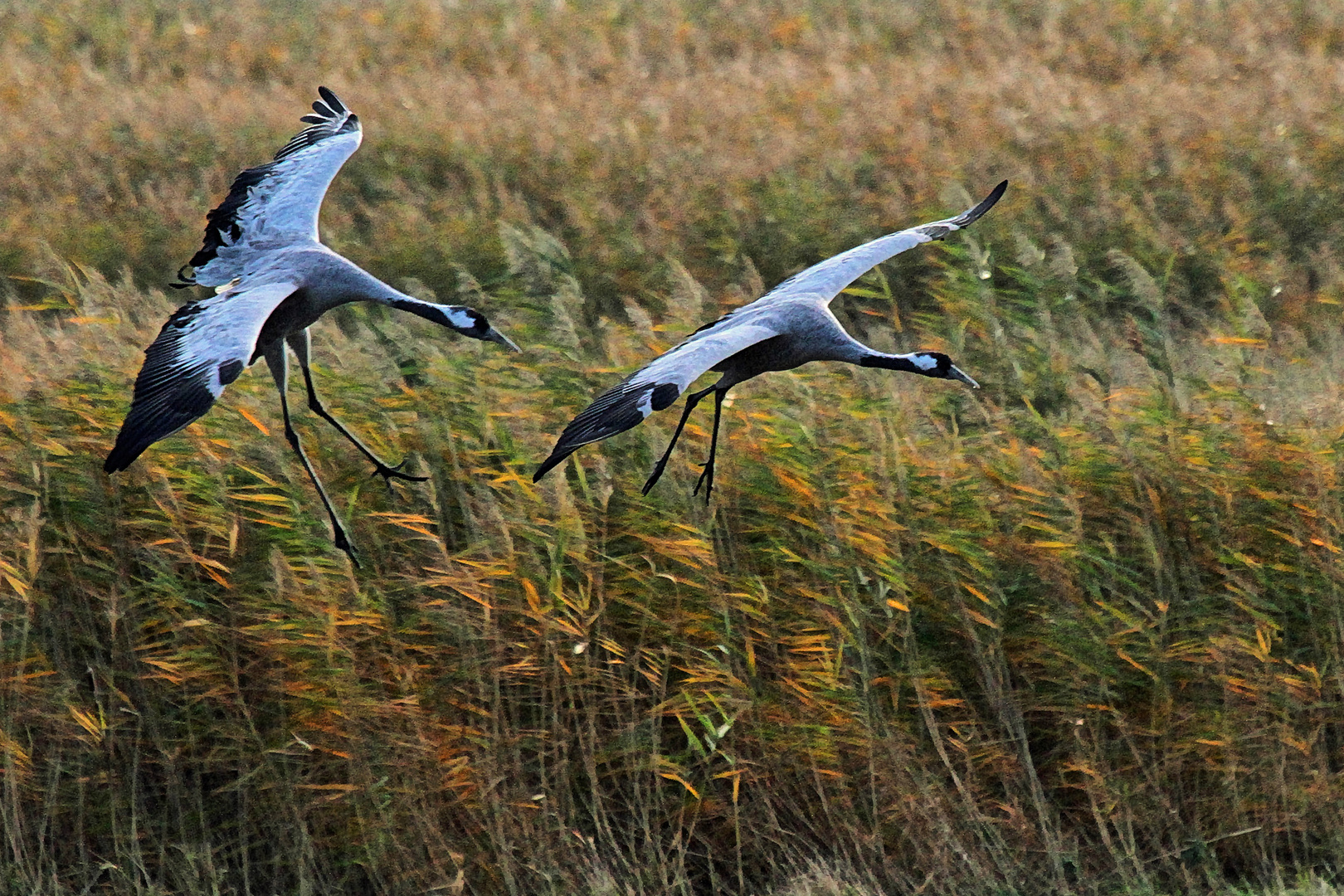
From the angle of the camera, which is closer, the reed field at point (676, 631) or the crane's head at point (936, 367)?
the crane's head at point (936, 367)

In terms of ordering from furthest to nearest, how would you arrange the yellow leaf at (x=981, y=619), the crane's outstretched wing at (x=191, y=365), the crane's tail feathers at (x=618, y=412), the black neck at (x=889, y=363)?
the yellow leaf at (x=981, y=619) → the black neck at (x=889, y=363) → the crane's outstretched wing at (x=191, y=365) → the crane's tail feathers at (x=618, y=412)

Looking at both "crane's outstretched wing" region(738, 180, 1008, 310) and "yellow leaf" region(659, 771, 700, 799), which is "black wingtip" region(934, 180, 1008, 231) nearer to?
"crane's outstretched wing" region(738, 180, 1008, 310)

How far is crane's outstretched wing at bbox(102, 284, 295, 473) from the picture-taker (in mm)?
4539

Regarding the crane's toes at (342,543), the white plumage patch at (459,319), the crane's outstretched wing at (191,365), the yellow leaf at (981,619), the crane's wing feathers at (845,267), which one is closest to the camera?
the crane's outstretched wing at (191,365)

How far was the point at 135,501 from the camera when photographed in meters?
6.20

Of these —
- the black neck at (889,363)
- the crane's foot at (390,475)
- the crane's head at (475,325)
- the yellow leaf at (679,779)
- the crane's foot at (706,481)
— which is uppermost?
the crane's head at (475,325)

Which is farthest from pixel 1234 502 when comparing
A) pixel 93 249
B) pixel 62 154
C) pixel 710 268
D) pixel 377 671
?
pixel 62 154

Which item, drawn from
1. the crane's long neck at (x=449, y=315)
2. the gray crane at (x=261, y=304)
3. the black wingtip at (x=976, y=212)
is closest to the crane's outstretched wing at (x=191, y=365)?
the gray crane at (x=261, y=304)

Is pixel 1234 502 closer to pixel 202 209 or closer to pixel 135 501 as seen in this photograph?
pixel 135 501

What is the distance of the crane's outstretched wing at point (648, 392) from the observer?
14.6ft

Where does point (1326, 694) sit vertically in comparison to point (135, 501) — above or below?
below

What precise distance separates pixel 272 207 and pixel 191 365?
1485mm

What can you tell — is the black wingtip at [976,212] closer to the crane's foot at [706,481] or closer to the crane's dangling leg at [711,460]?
the crane's dangling leg at [711,460]

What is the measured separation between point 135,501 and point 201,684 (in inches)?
30.6
